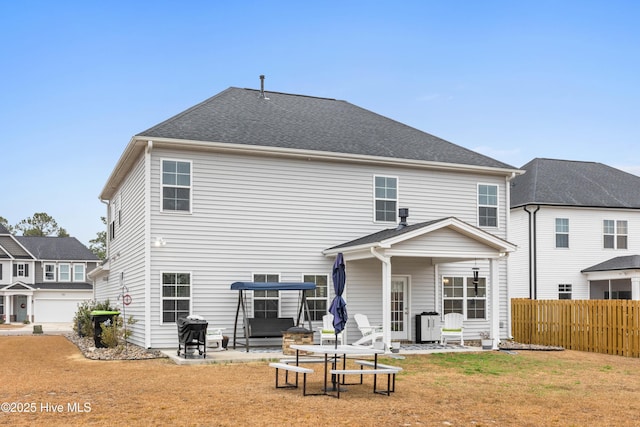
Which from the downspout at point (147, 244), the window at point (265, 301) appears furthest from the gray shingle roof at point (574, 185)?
the downspout at point (147, 244)

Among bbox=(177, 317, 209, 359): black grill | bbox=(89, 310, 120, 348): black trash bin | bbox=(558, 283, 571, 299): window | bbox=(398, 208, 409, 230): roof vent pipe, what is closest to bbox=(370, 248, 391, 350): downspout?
bbox=(398, 208, 409, 230): roof vent pipe

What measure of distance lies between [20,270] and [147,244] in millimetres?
39034

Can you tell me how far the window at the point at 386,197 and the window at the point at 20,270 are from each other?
39.7 m

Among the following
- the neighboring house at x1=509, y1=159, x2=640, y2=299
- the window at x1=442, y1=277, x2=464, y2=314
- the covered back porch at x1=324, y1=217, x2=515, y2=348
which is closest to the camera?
the covered back porch at x1=324, y1=217, x2=515, y2=348

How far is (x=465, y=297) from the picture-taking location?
21.8 m

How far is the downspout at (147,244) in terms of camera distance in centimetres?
1783

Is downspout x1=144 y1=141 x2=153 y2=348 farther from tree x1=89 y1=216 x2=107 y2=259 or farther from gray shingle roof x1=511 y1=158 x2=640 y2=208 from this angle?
tree x1=89 y1=216 x2=107 y2=259

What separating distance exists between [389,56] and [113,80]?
9.27m

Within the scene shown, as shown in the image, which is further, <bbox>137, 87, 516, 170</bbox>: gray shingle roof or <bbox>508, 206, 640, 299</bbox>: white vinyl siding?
<bbox>508, 206, 640, 299</bbox>: white vinyl siding

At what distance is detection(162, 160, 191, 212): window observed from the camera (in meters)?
18.4

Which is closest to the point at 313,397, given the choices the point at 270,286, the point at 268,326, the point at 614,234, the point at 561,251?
the point at 270,286

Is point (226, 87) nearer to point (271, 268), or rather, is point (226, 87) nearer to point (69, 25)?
point (69, 25)

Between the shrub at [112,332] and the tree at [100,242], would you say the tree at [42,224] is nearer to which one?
the tree at [100,242]

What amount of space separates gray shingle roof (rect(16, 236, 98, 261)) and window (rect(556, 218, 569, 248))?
125ft
